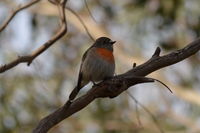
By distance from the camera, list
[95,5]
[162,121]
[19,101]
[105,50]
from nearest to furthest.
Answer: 1. [105,50]
2. [19,101]
3. [162,121]
4. [95,5]

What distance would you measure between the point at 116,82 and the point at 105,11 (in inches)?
284

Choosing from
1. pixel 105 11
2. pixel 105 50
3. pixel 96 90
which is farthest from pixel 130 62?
pixel 96 90

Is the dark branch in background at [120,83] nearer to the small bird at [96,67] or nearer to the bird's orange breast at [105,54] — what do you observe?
the small bird at [96,67]

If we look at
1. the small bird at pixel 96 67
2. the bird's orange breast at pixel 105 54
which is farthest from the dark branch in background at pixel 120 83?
the bird's orange breast at pixel 105 54

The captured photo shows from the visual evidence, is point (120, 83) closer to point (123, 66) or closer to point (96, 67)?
point (96, 67)

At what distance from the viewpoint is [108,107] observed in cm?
895

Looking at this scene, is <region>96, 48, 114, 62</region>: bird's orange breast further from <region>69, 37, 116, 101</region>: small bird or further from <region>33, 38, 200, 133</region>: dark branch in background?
<region>33, 38, 200, 133</region>: dark branch in background

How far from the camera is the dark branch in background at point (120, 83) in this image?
3611 mm

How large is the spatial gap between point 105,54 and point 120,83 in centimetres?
116

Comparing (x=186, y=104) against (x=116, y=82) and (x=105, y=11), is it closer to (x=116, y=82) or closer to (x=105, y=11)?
(x=105, y=11)

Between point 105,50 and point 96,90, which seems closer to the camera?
point 96,90

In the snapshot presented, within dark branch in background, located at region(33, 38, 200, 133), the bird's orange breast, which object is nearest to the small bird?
the bird's orange breast

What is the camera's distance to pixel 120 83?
145 inches

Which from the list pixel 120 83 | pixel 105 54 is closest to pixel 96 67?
pixel 105 54
